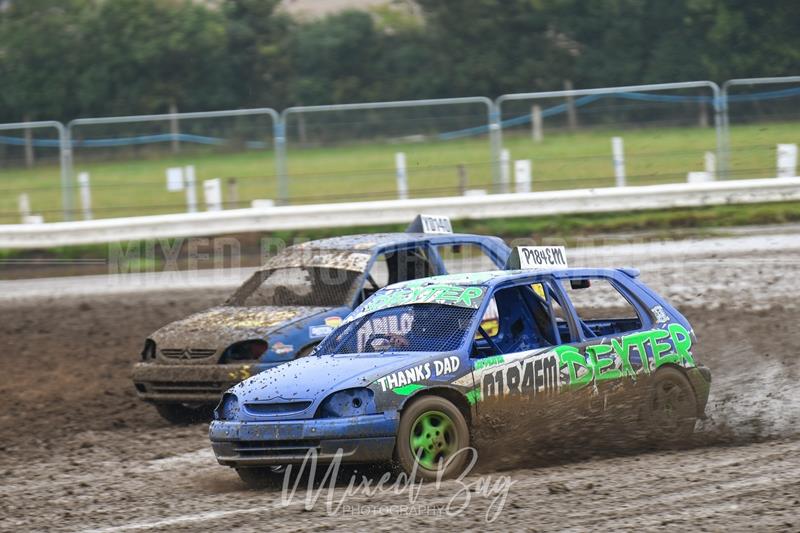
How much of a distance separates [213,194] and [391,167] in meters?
2.79

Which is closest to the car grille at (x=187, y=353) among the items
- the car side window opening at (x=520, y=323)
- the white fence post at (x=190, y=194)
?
the car side window opening at (x=520, y=323)

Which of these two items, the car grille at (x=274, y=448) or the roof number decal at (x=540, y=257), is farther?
the roof number decal at (x=540, y=257)

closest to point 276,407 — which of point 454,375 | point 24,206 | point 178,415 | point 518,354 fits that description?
point 454,375

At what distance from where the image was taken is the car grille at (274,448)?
261 inches

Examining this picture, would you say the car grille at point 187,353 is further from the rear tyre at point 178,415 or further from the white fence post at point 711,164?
the white fence post at point 711,164

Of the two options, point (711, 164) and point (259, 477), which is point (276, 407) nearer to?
point (259, 477)

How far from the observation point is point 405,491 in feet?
21.0

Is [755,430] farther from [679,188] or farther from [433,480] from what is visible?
[679,188]

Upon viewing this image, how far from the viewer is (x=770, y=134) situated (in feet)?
60.8

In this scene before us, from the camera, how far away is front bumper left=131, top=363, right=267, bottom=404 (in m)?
9.09

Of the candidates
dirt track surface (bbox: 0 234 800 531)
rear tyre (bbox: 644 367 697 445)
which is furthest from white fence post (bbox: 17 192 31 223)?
rear tyre (bbox: 644 367 697 445)

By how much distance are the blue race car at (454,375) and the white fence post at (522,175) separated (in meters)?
10.4

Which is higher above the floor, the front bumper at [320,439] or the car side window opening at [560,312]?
the car side window opening at [560,312]

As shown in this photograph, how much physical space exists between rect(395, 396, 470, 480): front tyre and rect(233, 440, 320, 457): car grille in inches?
18.8
